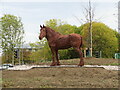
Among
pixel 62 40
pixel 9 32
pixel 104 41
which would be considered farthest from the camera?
pixel 104 41

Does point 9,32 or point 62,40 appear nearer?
point 62,40

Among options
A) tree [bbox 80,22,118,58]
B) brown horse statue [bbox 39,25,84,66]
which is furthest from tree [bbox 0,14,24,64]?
brown horse statue [bbox 39,25,84,66]

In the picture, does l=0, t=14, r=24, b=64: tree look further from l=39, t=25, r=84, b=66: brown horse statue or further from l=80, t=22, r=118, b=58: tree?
l=39, t=25, r=84, b=66: brown horse statue

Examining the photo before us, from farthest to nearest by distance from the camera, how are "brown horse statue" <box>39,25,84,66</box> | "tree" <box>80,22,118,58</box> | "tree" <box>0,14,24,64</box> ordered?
"tree" <box>80,22,118,58</box>, "tree" <box>0,14,24,64</box>, "brown horse statue" <box>39,25,84,66</box>

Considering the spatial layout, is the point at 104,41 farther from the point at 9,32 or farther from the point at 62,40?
the point at 62,40

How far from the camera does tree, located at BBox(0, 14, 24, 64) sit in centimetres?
2097

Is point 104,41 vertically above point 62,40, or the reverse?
point 104,41

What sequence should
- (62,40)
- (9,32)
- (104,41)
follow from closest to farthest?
(62,40) < (9,32) < (104,41)

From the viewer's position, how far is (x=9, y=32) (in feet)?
69.1

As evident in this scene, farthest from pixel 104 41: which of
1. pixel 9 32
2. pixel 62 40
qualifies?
pixel 62 40

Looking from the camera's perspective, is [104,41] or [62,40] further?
[104,41]

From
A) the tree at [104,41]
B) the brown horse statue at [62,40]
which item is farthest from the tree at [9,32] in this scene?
the brown horse statue at [62,40]

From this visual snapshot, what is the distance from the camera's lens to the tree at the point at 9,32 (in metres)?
21.0

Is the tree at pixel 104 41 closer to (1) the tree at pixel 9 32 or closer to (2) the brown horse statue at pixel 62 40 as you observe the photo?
(1) the tree at pixel 9 32
